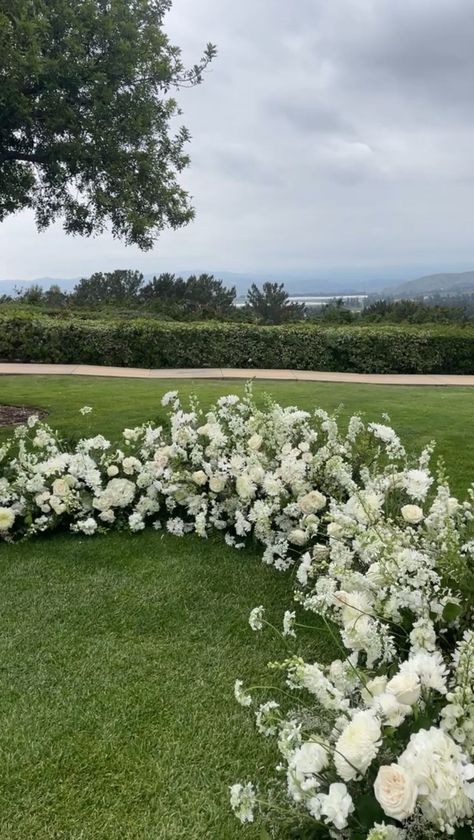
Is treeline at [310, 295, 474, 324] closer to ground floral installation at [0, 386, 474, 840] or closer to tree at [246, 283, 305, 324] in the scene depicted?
tree at [246, 283, 305, 324]

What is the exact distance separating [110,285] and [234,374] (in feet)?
46.5

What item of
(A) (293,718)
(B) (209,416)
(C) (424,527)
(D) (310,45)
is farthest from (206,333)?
(A) (293,718)

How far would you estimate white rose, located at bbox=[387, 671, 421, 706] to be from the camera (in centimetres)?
149

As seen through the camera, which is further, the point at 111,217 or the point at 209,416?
the point at 111,217

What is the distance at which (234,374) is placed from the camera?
1179 cm

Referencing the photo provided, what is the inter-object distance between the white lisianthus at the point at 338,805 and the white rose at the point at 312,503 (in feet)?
6.12

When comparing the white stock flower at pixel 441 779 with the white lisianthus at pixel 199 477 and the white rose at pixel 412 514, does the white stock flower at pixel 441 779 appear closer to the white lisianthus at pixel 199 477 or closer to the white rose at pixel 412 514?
the white rose at pixel 412 514

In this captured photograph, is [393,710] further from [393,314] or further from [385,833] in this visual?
[393,314]

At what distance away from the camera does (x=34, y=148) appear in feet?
20.0

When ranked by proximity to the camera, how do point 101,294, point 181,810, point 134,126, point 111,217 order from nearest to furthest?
1. point 181,810
2. point 134,126
3. point 111,217
4. point 101,294

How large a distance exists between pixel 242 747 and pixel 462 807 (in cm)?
95

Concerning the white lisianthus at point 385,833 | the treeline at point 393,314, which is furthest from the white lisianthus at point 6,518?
the treeline at point 393,314

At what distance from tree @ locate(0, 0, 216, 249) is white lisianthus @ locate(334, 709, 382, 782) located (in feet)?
16.7

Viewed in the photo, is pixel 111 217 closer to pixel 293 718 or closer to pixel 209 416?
pixel 209 416
